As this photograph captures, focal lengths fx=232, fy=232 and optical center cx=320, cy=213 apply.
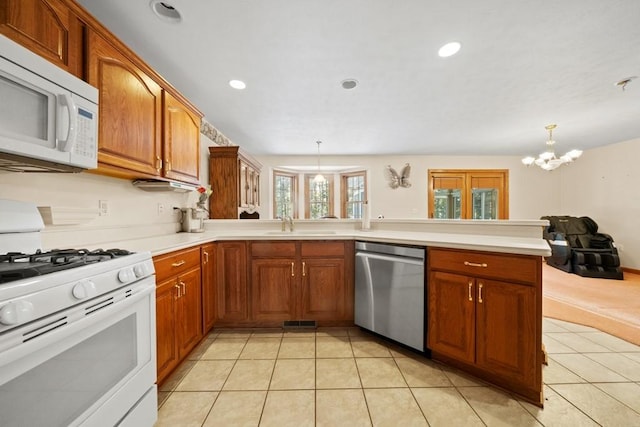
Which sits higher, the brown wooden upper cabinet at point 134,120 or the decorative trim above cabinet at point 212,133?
the decorative trim above cabinet at point 212,133

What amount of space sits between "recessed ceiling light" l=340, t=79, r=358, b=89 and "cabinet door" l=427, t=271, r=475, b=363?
6.29ft

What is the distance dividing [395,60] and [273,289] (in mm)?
2253

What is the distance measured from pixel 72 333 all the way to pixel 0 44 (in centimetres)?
99

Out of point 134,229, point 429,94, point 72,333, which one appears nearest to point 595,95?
point 429,94

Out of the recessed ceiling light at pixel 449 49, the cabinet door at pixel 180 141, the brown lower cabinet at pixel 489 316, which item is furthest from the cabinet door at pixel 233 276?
the recessed ceiling light at pixel 449 49

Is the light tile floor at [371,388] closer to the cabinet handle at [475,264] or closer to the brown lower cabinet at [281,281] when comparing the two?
the brown lower cabinet at [281,281]

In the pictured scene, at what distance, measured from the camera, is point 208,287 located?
6.33 ft

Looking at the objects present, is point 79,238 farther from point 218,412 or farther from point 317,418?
point 317,418

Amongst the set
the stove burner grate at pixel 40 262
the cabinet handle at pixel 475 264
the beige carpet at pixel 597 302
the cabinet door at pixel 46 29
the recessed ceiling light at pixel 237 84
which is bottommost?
the beige carpet at pixel 597 302

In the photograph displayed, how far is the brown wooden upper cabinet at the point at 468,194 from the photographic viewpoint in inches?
217

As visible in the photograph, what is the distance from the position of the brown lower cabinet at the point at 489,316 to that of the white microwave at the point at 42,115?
80.1 inches

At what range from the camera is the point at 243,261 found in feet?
6.79

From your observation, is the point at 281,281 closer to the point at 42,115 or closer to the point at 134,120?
the point at 134,120

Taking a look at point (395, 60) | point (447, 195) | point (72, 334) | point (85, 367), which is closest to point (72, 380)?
point (85, 367)
